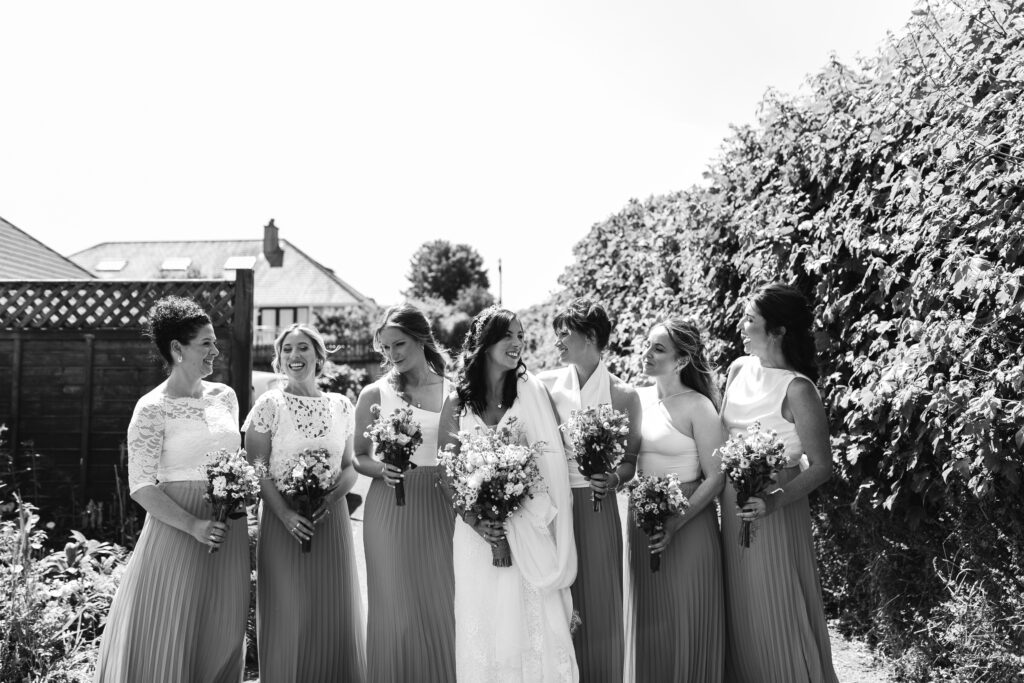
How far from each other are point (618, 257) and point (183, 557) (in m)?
7.39

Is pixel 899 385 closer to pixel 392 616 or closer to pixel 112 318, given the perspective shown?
pixel 392 616

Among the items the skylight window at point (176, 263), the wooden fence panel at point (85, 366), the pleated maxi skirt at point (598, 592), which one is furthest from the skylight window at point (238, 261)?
the pleated maxi skirt at point (598, 592)

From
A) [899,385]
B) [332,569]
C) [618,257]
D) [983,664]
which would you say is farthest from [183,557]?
[618,257]

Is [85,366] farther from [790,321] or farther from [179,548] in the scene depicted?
[790,321]

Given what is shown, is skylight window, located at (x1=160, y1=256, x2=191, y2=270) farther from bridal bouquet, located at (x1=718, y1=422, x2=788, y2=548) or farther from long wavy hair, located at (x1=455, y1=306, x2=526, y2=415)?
bridal bouquet, located at (x1=718, y1=422, x2=788, y2=548)

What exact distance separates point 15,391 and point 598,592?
275 inches

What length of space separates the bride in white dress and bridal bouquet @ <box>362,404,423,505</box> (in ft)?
0.64

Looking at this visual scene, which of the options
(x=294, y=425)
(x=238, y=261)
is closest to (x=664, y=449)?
(x=294, y=425)

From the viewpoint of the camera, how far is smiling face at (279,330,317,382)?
5148mm

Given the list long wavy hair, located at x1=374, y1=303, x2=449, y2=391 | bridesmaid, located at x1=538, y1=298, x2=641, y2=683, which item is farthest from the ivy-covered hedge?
long wavy hair, located at x1=374, y1=303, x2=449, y2=391

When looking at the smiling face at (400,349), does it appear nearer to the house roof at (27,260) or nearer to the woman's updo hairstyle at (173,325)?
the woman's updo hairstyle at (173,325)

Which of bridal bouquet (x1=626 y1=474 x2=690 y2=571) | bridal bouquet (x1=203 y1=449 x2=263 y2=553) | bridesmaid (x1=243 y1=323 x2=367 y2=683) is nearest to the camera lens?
bridal bouquet (x1=203 y1=449 x2=263 y2=553)

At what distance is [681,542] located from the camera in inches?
182

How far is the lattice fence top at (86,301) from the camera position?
8695mm
